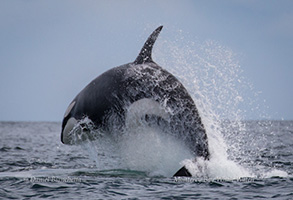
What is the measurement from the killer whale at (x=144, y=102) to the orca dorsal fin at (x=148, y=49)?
5.1 inches

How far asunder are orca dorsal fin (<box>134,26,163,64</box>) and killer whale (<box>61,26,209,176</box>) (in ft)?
0.42

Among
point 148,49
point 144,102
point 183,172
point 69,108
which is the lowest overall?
point 183,172

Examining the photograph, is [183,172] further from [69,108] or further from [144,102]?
[69,108]

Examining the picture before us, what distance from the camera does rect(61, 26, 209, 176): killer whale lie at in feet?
38.1

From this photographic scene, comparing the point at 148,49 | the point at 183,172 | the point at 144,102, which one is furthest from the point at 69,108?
the point at 183,172

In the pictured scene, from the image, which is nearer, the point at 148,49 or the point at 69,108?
the point at 148,49

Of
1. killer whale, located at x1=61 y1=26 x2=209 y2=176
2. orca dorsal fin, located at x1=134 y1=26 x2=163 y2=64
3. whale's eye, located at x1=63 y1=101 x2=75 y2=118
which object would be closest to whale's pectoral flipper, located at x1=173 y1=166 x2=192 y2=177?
killer whale, located at x1=61 y1=26 x2=209 y2=176

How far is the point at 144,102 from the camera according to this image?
1182 cm

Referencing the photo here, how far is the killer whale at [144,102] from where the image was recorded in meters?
11.6

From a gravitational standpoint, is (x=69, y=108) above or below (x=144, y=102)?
below

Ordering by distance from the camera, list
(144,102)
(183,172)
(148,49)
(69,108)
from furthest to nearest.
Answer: (69,108)
(148,49)
(144,102)
(183,172)

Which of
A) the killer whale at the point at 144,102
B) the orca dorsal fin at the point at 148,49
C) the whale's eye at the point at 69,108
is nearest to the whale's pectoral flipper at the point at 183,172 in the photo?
the killer whale at the point at 144,102

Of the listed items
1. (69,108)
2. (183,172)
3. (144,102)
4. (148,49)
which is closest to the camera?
(183,172)

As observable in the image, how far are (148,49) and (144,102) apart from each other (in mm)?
1706
